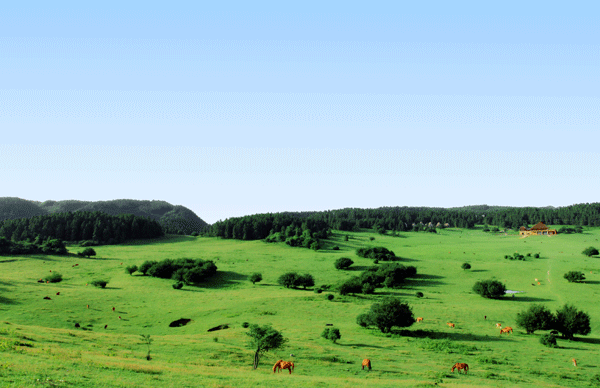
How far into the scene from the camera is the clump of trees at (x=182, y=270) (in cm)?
9456

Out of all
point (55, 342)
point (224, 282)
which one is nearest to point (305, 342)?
point (55, 342)

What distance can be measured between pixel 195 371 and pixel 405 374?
62.3ft

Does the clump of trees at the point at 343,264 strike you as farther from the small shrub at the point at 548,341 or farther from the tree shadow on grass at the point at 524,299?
the small shrub at the point at 548,341

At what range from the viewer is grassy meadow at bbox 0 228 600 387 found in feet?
104

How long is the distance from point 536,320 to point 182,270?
250 feet

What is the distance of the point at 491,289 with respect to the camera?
3113 inches

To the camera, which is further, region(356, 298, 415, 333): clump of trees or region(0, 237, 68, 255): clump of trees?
region(0, 237, 68, 255): clump of trees

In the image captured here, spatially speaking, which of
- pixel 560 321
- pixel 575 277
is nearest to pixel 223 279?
pixel 560 321

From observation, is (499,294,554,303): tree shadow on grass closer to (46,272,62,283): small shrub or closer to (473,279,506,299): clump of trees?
(473,279,506,299): clump of trees

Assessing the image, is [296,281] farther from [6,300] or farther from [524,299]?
[6,300]

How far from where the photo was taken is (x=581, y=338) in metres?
54.3

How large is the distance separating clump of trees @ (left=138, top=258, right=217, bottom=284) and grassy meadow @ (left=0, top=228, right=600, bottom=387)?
2.52m

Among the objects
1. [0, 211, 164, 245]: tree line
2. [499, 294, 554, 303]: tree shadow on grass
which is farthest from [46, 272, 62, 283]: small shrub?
[499, 294, 554, 303]: tree shadow on grass

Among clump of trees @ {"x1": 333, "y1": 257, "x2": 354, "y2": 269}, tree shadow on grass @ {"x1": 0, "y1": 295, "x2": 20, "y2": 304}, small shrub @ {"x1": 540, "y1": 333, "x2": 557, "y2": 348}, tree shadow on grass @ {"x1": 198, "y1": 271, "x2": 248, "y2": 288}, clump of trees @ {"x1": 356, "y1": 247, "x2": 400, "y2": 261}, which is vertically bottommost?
tree shadow on grass @ {"x1": 198, "y1": 271, "x2": 248, "y2": 288}
